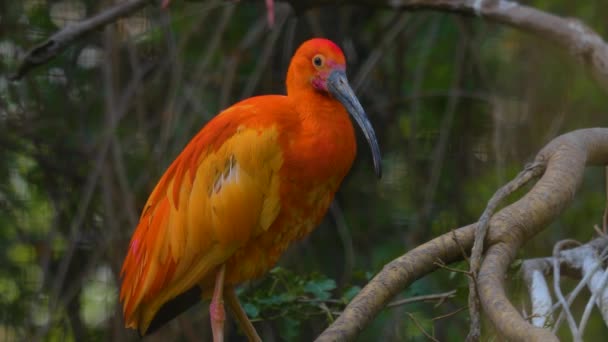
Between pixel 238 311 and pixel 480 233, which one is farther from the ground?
pixel 480 233

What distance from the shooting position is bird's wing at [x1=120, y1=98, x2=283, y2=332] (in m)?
3.23

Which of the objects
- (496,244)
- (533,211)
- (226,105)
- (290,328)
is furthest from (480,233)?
(226,105)

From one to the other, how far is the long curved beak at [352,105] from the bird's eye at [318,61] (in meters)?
0.05

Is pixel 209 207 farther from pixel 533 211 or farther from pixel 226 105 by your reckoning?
pixel 226 105

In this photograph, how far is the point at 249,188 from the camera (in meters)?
3.23

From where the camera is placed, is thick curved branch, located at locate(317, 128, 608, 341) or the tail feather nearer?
thick curved branch, located at locate(317, 128, 608, 341)

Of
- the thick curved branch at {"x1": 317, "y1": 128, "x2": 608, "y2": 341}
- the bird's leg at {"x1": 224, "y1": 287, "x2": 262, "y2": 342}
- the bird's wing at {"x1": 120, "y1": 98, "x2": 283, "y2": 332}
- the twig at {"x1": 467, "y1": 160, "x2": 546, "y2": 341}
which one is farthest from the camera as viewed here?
the bird's leg at {"x1": 224, "y1": 287, "x2": 262, "y2": 342}

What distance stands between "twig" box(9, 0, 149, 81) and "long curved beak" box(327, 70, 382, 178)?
103 cm

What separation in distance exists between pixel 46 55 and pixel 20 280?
1704 millimetres

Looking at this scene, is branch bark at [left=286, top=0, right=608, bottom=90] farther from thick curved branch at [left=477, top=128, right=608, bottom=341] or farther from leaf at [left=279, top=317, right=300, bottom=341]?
leaf at [left=279, top=317, right=300, bottom=341]

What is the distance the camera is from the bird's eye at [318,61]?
3365 millimetres

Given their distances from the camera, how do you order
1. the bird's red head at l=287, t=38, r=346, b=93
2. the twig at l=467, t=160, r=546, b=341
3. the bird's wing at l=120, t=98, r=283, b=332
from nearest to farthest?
the twig at l=467, t=160, r=546, b=341
the bird's wing at l=120, t=98, r=283, b=332
the bird's red head at l=287, t=38, r=346, b=93

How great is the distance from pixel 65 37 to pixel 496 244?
1.92 metres

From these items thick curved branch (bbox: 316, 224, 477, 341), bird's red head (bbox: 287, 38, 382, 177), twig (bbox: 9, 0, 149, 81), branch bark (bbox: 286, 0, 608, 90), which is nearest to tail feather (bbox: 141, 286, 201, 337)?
bird's red head (bbox: 287, 38, 382, 177)
